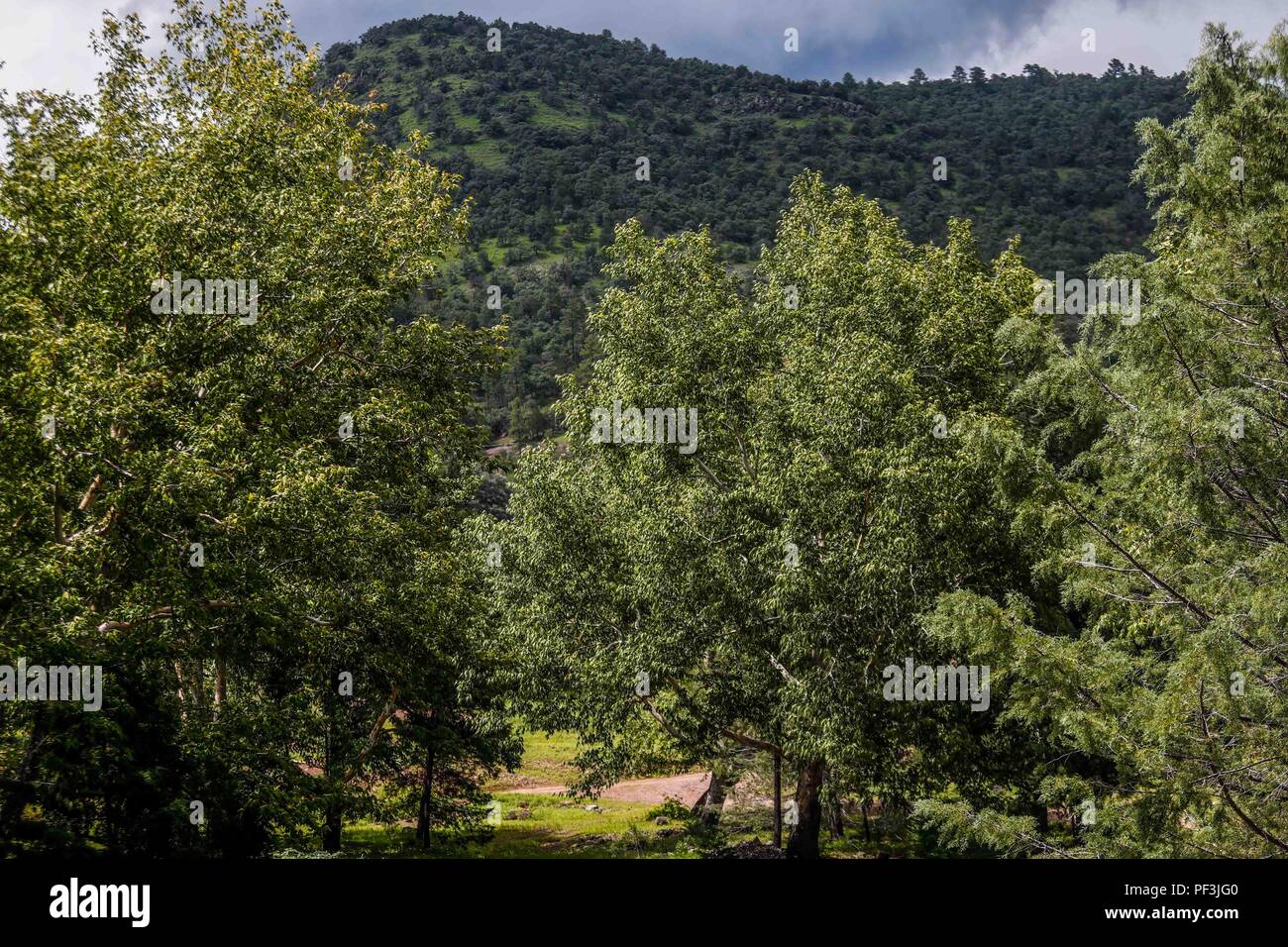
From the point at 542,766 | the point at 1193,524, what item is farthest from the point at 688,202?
the point at 1193,524

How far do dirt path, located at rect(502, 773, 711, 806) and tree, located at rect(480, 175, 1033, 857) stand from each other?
Result: 1911 cm

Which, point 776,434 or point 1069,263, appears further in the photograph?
point 1069,263

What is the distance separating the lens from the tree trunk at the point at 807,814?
20328 mm

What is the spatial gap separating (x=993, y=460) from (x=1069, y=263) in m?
Answer: 119

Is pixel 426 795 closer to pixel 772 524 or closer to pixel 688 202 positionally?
pixel 772 524

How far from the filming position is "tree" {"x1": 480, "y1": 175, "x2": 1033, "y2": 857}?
17.3 meters

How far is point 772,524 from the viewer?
1905cm

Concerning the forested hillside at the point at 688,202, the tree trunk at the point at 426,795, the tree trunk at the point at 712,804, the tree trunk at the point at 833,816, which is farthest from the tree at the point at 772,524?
the forested hillside at the point at 688,202

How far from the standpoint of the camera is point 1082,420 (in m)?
11.6

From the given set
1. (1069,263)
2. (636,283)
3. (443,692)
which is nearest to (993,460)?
(636,283)

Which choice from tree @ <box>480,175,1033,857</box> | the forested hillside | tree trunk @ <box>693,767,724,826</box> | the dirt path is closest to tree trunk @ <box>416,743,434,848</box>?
tree @ <box>480,175,1033,857</box>

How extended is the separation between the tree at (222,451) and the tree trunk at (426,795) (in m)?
1.26

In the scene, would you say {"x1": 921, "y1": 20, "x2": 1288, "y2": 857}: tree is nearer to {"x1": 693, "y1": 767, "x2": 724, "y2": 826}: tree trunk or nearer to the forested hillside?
{"x1": 693, "y1": 767, "x2": 724, "y2": 826}: tree trunk

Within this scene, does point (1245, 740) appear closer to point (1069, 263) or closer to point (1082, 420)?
point (1082, 420)
